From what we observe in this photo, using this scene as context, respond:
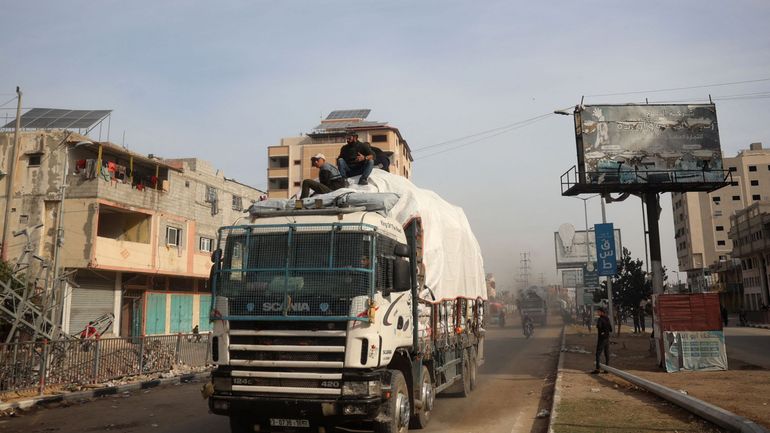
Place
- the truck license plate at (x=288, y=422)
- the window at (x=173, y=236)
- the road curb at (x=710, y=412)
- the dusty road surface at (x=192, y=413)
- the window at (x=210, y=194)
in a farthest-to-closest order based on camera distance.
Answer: the window at (x=210, y=194), the window at (x=173, y=236), the dusty road surface at (x=192, y=413), the road curb at (x=710, y=412), the truck license plate at (x=288, y=422)

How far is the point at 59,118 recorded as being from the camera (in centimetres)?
2789

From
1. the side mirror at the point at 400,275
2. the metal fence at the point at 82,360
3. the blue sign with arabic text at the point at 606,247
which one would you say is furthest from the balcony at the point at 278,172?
the side mirror at the point at 400,275

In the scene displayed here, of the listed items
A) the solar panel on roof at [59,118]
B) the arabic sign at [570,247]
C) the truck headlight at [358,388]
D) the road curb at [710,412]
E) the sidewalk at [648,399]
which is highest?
the solar panel on roof at [59,118]

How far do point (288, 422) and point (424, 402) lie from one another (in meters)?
2.59

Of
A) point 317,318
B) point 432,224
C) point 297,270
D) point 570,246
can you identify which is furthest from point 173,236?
point 570,246

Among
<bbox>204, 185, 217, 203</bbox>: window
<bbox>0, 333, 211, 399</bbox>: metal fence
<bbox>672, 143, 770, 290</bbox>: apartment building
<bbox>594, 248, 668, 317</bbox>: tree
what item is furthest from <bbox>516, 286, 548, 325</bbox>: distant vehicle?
<bbox>672, 143, 770, 290</bbox>: apartment building

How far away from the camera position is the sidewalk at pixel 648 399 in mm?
7973

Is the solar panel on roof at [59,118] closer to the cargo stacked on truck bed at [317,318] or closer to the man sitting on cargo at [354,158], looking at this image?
the man sitting on cargo at [354,158]

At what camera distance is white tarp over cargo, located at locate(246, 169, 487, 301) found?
833cm

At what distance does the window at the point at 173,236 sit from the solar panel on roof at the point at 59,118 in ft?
21.8

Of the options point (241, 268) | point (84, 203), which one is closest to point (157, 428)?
point (241, 268)

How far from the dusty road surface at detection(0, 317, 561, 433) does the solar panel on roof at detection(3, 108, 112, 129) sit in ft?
58.5

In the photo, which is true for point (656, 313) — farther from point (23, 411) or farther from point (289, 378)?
point (23, 411)

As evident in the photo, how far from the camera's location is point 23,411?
11320 mm
